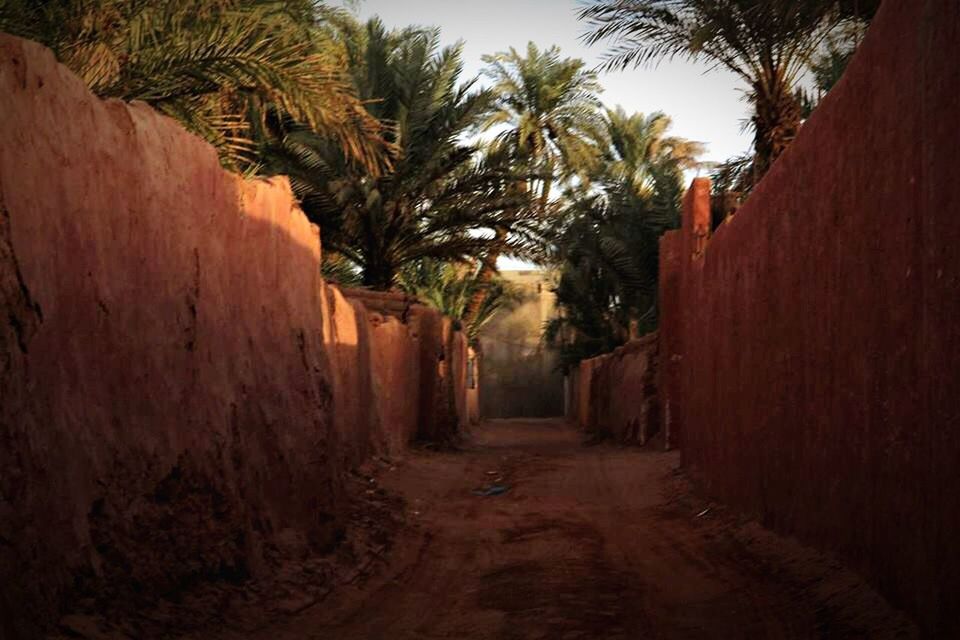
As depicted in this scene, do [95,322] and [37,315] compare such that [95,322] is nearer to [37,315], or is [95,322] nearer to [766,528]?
[37,315]

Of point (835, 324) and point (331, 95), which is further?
point (331, 95)

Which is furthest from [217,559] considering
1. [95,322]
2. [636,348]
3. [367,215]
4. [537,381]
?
[537,381]

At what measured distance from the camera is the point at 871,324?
5.80 meters

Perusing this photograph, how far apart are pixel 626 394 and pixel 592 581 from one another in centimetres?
1510

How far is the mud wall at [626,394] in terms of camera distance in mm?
19484

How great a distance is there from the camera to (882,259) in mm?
5609

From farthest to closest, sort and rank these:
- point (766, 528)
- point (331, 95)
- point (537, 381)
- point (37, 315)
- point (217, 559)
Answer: point (537, 381) < point (331, 95) < point (766, 528) < point (217, 559) < point (37, 315)

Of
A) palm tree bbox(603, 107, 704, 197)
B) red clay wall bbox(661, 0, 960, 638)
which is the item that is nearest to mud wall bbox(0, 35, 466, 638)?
red clay wall bbox(661, 0, 960, 638)

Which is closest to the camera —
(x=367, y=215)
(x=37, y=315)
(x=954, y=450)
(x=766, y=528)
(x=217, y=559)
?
(x=954, y=450)

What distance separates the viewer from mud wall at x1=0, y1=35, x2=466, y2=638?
464 centimetres

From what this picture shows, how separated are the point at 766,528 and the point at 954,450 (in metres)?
4.29

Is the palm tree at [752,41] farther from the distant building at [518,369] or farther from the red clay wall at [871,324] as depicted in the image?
the distant building at [518,369]

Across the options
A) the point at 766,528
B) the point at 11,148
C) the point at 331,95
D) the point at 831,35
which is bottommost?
the point at 766,528

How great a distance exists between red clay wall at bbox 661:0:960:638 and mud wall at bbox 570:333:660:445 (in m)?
9.63
